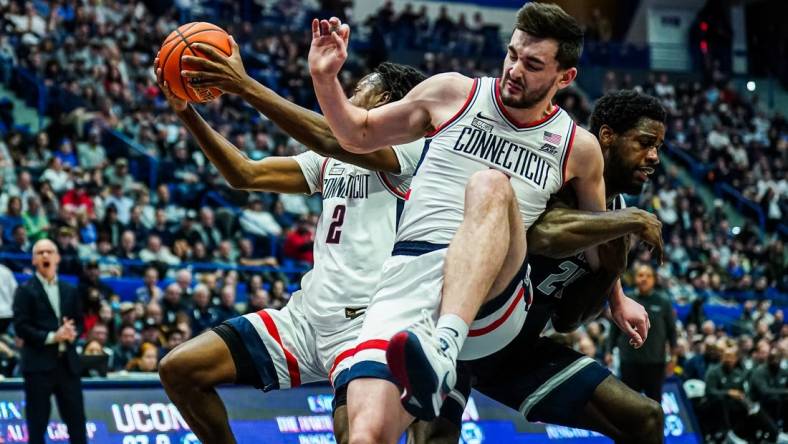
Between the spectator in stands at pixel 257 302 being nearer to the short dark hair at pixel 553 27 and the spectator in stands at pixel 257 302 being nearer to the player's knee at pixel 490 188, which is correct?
the short dark hair at pixel 553 27

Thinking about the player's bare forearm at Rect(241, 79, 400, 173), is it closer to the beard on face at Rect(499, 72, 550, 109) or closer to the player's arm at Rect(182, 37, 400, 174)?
the player's arm at Rect(182, 37, 400, 174)

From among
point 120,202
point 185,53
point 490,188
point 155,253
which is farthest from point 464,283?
point 120,202

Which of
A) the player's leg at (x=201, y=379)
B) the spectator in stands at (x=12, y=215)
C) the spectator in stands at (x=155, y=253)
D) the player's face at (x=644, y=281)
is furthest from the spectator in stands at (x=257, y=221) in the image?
the player's leg at (x=201, y=379)

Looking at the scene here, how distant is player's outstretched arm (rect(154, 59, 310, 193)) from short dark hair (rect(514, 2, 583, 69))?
58.4 inches

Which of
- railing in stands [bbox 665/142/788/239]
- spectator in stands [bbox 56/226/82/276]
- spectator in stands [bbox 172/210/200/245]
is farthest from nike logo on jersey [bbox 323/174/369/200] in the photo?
railing in stands [bbox 665/142/788/239]

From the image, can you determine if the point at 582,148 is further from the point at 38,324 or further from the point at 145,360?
the point at 145,360

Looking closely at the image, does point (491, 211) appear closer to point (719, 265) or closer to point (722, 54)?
point (719, 265)

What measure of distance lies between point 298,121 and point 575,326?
1.62 m

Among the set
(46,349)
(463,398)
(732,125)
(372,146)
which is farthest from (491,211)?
(732,125)

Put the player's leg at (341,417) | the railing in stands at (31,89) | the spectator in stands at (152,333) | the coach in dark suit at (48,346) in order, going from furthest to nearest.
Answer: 1. the railing in stands at (31,89)
2. the spectator in stands at (152,333)
3. the coach in dark suit at (48,346)
4. the player's leg at (341,417)

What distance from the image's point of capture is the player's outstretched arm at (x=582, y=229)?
14.7 ft

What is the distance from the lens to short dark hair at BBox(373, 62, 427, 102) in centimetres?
555

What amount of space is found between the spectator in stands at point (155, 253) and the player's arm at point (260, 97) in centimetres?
909

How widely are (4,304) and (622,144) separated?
25.7 feet
